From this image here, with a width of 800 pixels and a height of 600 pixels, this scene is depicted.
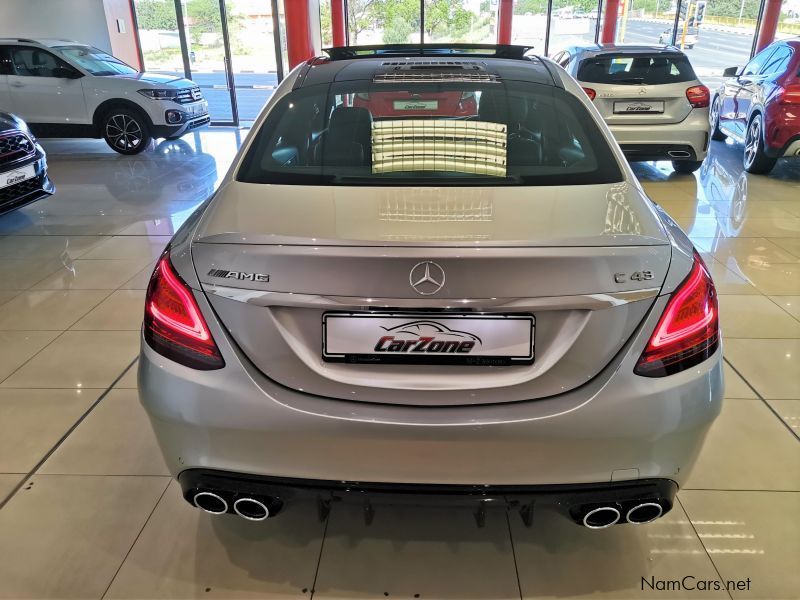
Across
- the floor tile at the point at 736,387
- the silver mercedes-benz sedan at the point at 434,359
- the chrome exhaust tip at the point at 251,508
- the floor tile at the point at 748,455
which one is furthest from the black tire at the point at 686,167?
the chrome exhaust tip at the point at 251,508

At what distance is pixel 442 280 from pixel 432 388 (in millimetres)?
228

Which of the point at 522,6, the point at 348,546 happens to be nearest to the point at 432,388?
the point at 348,546


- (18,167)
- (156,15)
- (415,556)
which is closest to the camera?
(415,556)

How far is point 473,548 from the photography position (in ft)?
5.94

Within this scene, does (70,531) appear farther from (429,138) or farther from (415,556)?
(429,138)

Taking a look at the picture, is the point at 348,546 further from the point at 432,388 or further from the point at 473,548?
the point at 432,388

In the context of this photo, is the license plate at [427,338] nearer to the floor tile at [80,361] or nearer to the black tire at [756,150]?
the floor tile at [80,361]

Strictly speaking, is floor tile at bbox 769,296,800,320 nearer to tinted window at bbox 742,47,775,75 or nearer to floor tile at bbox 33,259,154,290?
floor tile at bbox 33,259,154,290

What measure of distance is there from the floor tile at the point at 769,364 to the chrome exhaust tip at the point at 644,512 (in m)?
1.42

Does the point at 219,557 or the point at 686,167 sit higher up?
the point at 219,557

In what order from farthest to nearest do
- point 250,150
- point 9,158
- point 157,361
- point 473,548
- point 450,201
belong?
point 9,158 < point 250,150 < point 473,548 < point 450,201 < point 157,361

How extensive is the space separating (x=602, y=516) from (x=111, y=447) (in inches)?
66.7

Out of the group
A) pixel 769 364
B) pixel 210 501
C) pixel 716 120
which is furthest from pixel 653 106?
pixel 210 501

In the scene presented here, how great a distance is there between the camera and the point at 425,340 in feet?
4.33
